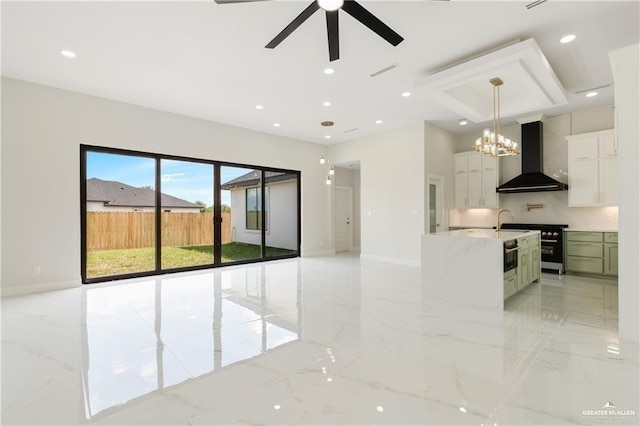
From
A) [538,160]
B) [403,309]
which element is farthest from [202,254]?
[538,160]

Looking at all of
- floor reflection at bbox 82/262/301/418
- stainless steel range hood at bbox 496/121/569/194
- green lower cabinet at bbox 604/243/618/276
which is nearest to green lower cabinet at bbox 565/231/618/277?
green lower cabinet at bbox 604/243/618/276

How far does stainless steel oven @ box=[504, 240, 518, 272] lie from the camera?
3.81 m

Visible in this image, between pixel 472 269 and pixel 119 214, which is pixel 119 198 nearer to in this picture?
pixel 119 214

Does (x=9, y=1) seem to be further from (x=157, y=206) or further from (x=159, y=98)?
(x=157, y=206)

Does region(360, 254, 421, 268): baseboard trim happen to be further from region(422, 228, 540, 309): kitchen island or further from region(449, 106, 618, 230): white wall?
region(422, 228, 540, 309): kitchen island

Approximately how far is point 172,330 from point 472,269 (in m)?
3.67

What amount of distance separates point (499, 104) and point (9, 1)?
6528 mm

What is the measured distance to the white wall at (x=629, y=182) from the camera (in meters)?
2.77

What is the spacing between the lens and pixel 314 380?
2145 mm

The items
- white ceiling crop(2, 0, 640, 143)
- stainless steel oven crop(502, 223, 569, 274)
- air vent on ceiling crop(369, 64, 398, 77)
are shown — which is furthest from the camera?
stainless steel oven crop(502, 223, 569, 274)

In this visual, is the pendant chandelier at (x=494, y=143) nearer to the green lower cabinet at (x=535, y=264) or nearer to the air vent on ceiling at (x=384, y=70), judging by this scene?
the air vent on ceiling at (x=384, y=70)

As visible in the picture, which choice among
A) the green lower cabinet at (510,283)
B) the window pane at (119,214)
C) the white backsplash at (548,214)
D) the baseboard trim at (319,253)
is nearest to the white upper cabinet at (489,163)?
the white backsplash at (548,214)

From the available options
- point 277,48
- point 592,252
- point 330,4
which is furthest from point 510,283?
point 277,48

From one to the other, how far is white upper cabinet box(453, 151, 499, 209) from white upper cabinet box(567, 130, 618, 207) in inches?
55.0
